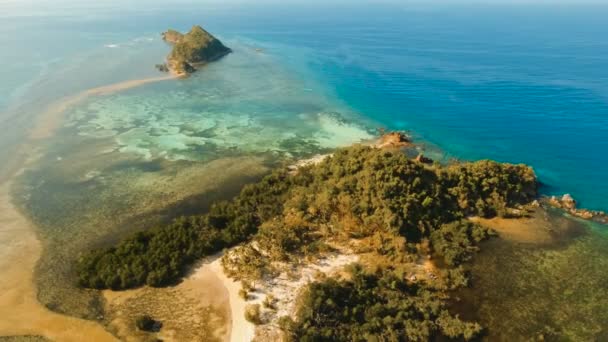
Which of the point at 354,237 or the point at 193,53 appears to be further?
the point at 193,53

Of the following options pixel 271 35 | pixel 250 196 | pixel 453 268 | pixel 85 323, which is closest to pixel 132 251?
pixel 85 323

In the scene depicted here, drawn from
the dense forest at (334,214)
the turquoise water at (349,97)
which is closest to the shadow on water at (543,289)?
the dense forest at (334,214)

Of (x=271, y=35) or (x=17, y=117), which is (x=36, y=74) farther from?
(x=271, y=35)

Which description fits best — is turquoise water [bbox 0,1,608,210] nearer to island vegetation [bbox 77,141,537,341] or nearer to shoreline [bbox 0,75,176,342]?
island vegetation [bbox 77,141,537,341]

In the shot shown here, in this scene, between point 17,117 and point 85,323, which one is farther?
point 17,117

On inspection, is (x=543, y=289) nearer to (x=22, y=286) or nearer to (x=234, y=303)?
(x=234, y=303)

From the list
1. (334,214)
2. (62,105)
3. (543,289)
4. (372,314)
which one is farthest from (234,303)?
(62,105)
